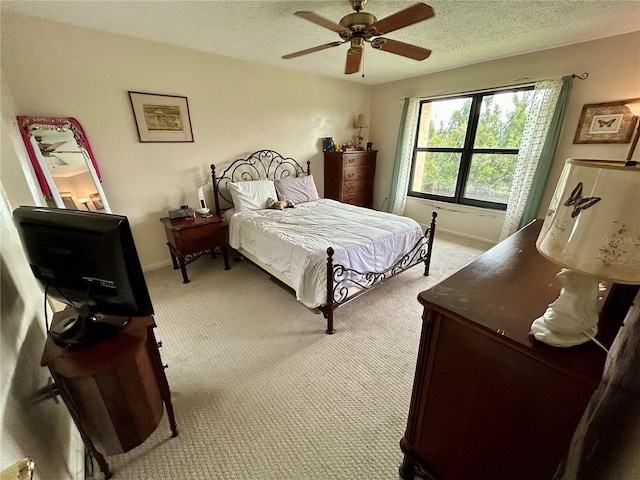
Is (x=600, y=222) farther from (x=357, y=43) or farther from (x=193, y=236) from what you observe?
(x=193, y=236)

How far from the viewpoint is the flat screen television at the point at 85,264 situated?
3.15 ft

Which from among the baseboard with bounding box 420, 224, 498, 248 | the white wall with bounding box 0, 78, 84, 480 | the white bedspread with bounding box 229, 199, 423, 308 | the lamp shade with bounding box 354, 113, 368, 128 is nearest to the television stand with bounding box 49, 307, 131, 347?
the white wall with bounding box 0, 78, 84, 480

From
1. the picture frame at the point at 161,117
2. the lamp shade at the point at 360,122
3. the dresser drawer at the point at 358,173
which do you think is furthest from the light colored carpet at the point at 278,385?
the lamp shade at the point at 360,122

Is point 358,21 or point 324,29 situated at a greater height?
point 324,29

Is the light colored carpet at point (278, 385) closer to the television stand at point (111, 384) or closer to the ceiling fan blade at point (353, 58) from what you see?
the television stand at point (111, 384)

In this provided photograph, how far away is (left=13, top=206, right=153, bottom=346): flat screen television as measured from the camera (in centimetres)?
96

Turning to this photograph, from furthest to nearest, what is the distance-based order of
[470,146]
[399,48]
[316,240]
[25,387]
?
[470,146], [316,240], [399,48], [25,387]

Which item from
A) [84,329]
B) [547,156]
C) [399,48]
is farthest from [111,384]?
[547,156]

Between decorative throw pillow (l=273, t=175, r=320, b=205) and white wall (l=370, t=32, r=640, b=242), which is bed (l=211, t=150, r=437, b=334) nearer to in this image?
decorative throw pillow (l=273, t=175, r=320, b=205)

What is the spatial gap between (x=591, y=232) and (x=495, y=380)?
522 millimetres

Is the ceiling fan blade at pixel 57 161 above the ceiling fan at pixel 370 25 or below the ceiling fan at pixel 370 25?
below

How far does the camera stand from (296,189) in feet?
12.2

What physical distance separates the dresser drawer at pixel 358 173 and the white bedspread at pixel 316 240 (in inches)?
52.8

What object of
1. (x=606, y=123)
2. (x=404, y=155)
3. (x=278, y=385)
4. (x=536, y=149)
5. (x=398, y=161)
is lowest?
(x=278, y=385)
